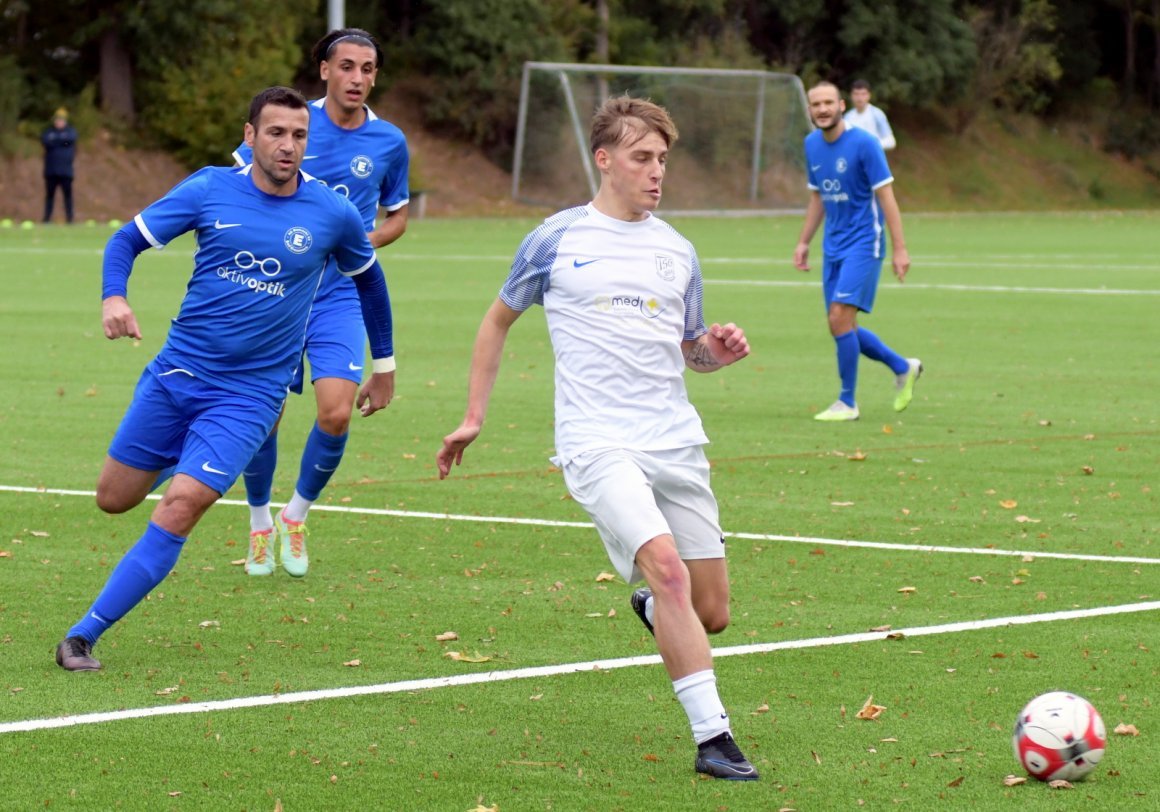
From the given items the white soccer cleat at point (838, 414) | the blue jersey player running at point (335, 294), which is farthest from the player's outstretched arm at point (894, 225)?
the blue jersey player running at point (335, 294)

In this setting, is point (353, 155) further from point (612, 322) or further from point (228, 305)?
point (612, 322)

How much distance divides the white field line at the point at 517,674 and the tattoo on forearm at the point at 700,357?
3.82 feet

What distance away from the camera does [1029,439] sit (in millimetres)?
12664

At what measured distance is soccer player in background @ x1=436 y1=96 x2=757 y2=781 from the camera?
5598 millimetres

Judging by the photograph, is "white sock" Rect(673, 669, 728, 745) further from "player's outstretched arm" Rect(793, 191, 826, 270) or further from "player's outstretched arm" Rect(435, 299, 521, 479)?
"player's outstretched arm" Rect(793, 191, 826, 270)

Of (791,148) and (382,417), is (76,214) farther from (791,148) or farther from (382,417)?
(382,417)

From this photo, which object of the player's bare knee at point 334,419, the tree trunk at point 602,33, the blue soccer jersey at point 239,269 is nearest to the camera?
the blue soccer jersey at point 239,269

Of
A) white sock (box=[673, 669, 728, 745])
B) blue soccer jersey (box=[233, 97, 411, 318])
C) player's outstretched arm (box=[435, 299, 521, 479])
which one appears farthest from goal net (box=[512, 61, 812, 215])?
white sock (box=[673, 669, 728, 745])

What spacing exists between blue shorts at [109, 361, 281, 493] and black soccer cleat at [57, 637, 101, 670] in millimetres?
700

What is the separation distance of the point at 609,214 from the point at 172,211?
1791 millimetres

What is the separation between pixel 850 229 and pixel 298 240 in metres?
7.58

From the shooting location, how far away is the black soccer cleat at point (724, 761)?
5.33 m

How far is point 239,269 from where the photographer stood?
23.0ft

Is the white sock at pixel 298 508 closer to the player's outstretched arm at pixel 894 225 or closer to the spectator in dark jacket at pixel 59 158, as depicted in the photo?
the player's outstretched arm at pixel 894 225
